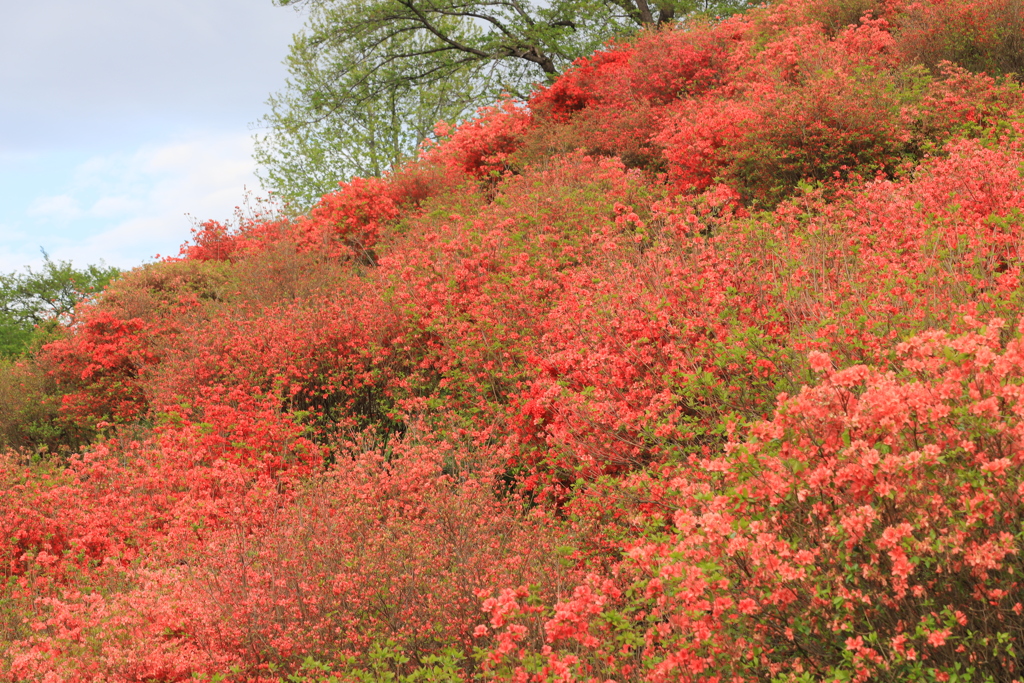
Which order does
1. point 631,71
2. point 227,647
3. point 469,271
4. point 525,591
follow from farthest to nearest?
point 631,71, point 469,271, point 227,647, point 525,591

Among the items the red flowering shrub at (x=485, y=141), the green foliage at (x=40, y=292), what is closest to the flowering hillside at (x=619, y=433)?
the red flowering shrub at (x=485, y=141)

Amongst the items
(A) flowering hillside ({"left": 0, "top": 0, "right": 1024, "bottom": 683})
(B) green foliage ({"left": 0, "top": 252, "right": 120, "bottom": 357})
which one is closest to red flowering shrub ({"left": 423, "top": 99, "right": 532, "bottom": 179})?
(A) flowering hillside ({"left": 0, "top": 0, "right": 1024, "bottom": 683})

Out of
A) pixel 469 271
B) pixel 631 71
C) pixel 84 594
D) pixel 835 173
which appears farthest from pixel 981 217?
pixel 631 71

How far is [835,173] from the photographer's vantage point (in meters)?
11.1

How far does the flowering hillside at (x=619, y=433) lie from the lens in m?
3.20

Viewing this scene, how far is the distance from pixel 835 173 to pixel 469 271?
5.39 metres

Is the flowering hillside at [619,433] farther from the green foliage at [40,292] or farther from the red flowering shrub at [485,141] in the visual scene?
the green foliage at [40,292]

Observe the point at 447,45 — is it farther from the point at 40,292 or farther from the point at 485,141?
the point at 40,292

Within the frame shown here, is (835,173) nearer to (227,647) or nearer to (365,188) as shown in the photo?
(227,647)

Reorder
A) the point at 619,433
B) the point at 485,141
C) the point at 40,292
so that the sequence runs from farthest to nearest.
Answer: the point at 40,292 → the point at 485,141 → the point at 619,433

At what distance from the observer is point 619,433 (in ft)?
20.4

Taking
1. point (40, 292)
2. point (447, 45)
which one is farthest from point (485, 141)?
point (40, 292)

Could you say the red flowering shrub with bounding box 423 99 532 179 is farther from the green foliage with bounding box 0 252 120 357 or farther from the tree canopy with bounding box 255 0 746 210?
the green foliage with bounding box 0 252 120 357

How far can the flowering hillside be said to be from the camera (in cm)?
320
